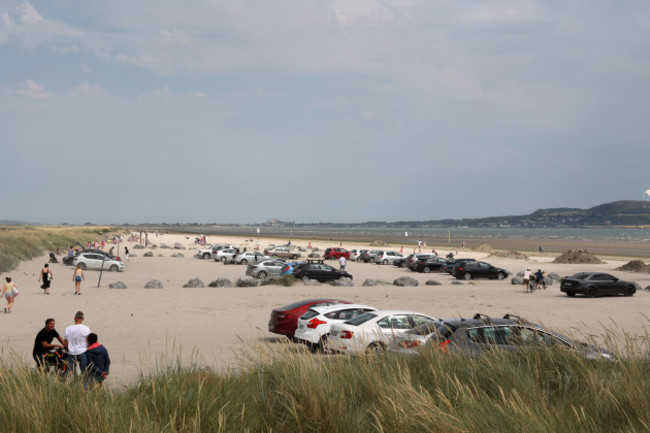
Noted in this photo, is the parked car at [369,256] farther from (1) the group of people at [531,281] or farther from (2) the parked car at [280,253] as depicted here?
(1) the group of people at [531,281]

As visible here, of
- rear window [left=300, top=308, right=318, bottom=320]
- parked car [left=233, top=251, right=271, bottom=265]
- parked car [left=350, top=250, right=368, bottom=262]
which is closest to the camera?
rear window [left=300, top=308, right=318, bottom=320]

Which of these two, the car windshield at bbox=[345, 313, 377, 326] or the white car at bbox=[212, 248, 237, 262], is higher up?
the car windshield at bbox=[345, 313, 377, 326]

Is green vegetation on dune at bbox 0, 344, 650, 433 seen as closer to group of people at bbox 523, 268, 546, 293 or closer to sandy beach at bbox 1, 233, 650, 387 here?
sandy beach at bbox 1, 233, 650, 387

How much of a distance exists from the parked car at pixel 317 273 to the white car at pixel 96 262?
50.6ft

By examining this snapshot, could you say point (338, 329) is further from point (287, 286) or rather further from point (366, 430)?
point (287, 286)

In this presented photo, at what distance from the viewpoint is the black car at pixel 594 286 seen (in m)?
30.0

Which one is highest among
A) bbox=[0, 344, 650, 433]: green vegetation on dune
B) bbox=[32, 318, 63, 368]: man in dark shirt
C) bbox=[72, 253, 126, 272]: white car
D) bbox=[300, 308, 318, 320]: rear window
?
bbox=[0, 344, 650, 433]: green vegetation on dune

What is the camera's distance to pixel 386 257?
57531mm

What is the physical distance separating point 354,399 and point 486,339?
239 cm

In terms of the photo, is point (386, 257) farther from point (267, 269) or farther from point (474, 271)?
point (267, 269)

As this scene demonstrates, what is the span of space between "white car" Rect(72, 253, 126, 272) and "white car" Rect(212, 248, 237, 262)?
1232 cm

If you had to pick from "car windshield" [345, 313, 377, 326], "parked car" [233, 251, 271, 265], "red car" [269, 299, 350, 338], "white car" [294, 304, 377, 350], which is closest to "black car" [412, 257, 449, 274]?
"parked car" [233, 251, 271, 265]

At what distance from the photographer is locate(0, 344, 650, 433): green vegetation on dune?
5504mm

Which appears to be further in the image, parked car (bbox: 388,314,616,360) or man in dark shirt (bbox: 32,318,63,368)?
man in dark shirt (bbox: 32,318,63,368)
